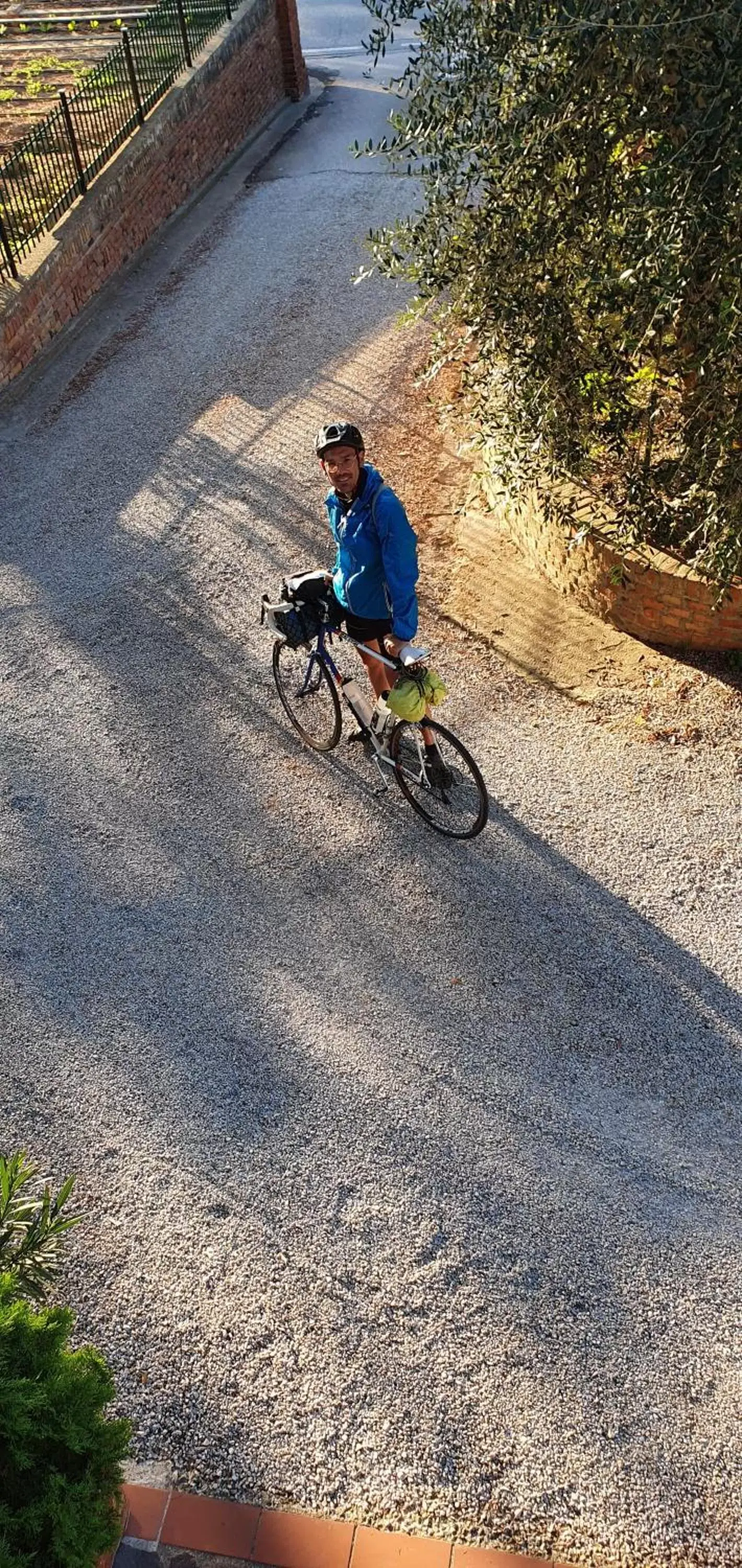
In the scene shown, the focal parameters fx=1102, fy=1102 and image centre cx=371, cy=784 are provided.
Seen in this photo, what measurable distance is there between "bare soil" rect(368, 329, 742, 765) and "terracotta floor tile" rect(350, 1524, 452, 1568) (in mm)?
3924

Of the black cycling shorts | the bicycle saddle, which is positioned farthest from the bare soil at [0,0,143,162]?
the bicycle saddle

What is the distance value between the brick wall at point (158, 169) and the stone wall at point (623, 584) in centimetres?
533

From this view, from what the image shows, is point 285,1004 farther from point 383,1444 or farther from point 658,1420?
point 658,1420

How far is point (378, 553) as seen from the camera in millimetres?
5059

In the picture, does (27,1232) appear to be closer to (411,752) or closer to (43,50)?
(411,752)

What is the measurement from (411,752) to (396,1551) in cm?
344

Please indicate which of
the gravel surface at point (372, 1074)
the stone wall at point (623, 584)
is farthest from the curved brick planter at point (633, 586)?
the gravel surface at point (372, 1074)

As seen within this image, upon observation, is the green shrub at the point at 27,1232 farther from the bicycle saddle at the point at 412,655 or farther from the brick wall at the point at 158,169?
the brick wall at the point at 158,169

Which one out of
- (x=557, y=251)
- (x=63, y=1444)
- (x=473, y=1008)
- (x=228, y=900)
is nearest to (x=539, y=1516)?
(x=63, y=1444)

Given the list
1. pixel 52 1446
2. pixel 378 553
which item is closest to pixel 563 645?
pixel 378 553

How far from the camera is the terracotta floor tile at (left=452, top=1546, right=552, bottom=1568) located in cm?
326

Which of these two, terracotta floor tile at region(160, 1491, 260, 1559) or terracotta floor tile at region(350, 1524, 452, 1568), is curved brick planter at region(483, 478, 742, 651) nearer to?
terracotta floor tile at region(350, 1524, 452, 1568)

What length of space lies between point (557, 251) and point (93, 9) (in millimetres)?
16422

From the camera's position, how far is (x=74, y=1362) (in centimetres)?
301
